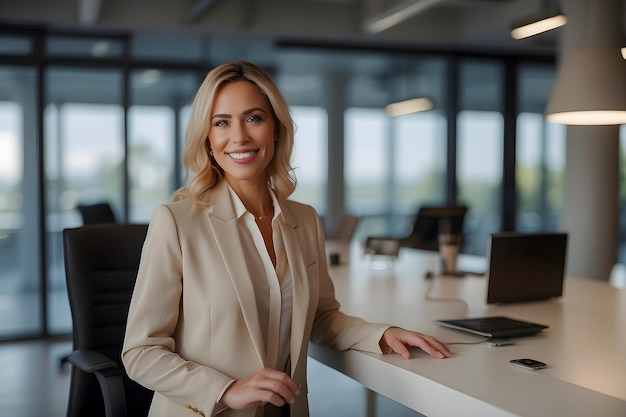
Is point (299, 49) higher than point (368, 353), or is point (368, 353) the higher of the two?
point (299, 49)

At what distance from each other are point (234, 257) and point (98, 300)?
32.2 inches

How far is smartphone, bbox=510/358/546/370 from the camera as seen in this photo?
1929 millimetres

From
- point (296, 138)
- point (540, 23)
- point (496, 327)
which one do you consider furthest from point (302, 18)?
point (496, 327)

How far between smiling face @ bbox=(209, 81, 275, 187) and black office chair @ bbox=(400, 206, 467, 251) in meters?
2.79

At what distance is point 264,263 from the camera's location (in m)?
1.98

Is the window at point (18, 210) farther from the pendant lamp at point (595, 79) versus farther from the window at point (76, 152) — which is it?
the pendant lamp at point (595, 79)

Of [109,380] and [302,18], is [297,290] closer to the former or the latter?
[109,380]

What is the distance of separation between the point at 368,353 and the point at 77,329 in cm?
105

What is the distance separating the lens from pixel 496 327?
2340 mm

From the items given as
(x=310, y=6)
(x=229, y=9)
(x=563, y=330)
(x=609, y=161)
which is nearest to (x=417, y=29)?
(x=310, y=6)

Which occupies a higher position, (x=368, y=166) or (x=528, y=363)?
(x=368, y=166)

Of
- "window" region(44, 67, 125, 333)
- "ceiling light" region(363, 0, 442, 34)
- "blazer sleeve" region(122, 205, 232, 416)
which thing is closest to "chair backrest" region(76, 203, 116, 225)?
"window" region(44, 67, 125, 333)

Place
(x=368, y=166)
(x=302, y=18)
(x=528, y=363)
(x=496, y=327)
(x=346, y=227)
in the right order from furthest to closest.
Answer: (x=368, y=166)
(x=302, y=18)
(x=346, y=227)
(x=496, y=327)
(x=528, y=363)

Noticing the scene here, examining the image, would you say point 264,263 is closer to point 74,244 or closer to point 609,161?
point 74,244
